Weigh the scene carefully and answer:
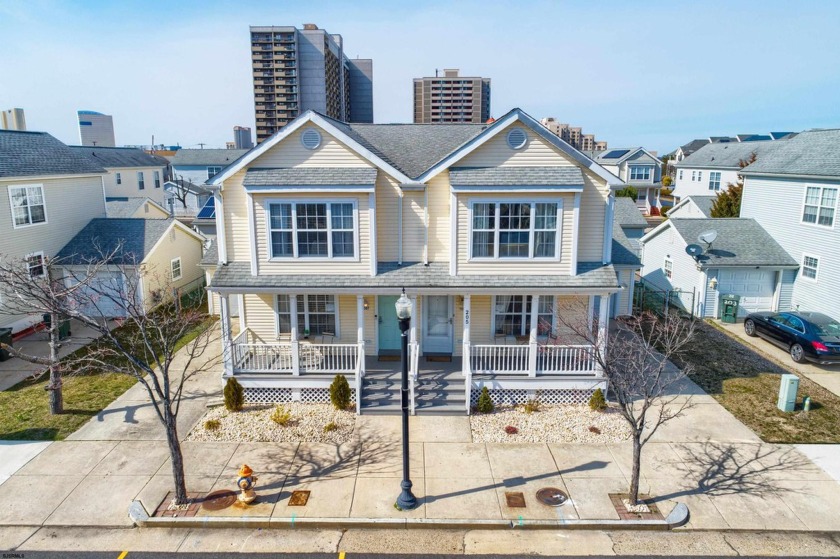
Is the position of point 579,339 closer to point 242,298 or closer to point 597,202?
point 597,202

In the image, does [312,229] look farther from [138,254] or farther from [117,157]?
[117,157]

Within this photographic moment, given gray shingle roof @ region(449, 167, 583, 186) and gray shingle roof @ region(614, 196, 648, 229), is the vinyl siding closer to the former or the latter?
gray shingle roof @ region(614, 196, 648, 229)

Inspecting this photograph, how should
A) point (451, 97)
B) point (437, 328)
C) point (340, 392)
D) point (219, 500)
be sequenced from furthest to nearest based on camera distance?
1. point (451, 97)
2. point (437, 328)
3. point (340, 392)
4. point (219, 500)

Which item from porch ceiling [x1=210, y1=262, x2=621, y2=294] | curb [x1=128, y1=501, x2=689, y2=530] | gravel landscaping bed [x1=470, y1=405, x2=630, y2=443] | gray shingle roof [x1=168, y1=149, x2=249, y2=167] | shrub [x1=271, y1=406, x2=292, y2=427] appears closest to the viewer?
curb [x1=128, y1=501, x2=689, y2=530]

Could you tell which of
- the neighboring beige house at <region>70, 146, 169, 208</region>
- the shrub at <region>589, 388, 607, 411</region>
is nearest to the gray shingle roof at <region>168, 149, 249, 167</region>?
the neighboring beige house at <region>70, 146, 169, 208</region>

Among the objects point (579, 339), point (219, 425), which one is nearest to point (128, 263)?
point (219, 425)

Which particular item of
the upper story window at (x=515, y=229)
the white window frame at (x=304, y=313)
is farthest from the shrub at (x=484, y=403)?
the white window frame at (x=304, y=313)

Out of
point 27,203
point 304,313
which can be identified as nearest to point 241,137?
point 27,203
